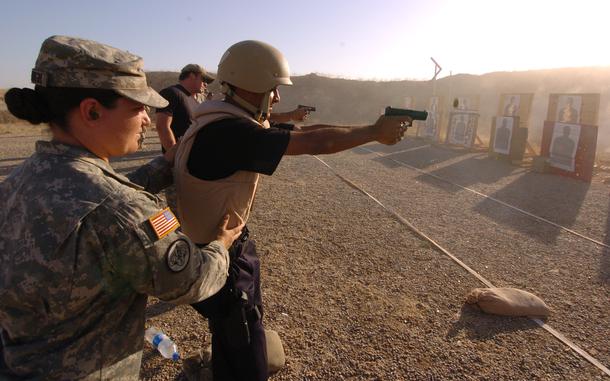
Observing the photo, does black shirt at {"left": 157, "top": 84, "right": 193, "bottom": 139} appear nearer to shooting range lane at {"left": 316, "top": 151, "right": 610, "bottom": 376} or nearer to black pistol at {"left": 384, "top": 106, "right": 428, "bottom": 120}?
black pistol at {"left": 384, "top": 106, "right": 428, "bottom": 120}

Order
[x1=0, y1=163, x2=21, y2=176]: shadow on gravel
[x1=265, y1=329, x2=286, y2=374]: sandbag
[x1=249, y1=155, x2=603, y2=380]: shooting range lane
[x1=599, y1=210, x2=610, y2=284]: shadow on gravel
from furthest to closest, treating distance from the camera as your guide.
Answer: [x1=0, y1=163, x2=21, y2=176]: shadow on gravel → [x1=599, y1=210, x2=610, y2=284]: shadow on gravel → [x1=249, y1=155, x2=603, y2=380]: shooting range lane → [x1=265, y1=329, x2=286, y2=374]: sandbag

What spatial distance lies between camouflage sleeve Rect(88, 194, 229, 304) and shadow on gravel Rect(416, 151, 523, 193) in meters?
8.47

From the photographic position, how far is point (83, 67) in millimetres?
1231

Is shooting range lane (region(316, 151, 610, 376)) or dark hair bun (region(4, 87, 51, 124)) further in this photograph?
shooting range lane (region(316, 151, 610, 376))

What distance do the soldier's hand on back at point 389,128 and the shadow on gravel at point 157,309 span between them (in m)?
2.67

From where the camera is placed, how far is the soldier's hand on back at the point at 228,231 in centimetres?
169

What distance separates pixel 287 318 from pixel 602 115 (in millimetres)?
29606

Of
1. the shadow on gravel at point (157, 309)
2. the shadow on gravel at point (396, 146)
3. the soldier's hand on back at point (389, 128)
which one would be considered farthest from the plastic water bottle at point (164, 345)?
the shadow on gravel at point (396, 146)

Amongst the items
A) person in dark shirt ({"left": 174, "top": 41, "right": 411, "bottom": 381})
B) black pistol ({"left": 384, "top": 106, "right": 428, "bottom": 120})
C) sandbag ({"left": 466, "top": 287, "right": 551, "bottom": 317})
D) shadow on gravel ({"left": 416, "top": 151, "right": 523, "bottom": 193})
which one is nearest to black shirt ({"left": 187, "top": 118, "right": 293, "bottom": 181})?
person in dark shirt ({"left": 174, "top": 41, "right": 411, "bottom": 381})

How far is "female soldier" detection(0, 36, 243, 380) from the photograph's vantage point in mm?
1151

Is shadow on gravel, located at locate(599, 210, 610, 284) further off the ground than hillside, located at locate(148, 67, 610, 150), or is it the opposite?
hillside, located at locate(148, 67, 610, 150)

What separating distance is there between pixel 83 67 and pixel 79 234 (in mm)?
513

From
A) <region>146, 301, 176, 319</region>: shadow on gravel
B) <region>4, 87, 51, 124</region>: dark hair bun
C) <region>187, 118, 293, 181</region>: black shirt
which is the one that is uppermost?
<region>4, 87, 51, 124</region>: dark hair bun

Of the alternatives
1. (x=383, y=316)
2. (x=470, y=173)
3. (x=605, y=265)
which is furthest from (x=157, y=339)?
(x=470, y=173)
